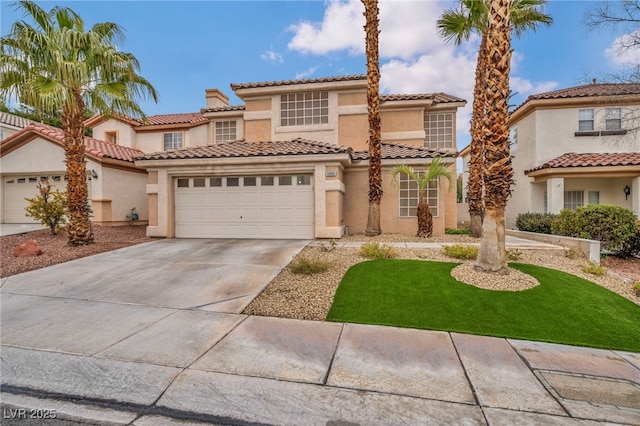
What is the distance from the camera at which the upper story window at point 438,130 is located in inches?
661

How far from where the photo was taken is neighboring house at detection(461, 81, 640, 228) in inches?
578

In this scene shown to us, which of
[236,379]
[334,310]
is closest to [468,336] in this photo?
[334,310]

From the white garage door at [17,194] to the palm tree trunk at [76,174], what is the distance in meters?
8.37

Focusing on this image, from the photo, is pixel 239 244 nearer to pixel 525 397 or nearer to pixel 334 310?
pixel 334 310

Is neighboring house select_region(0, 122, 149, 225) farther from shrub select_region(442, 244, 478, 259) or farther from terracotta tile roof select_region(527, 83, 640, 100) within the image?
terracotta tile roof select_region(527, 83, 640, 100)

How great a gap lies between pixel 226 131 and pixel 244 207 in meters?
8.86

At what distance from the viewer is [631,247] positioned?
9.88 meters

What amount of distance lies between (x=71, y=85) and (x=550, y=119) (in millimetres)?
21239

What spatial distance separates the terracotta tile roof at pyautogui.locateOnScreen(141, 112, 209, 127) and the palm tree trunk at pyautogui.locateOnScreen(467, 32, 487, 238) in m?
16.5

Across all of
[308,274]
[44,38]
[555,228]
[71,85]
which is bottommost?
[308,274]

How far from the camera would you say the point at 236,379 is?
3396 millimetres

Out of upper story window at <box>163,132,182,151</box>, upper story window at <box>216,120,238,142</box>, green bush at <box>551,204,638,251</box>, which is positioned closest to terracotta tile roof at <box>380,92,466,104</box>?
green bush at <box>551,204,638,251</box>

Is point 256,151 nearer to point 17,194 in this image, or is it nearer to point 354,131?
point 354,131

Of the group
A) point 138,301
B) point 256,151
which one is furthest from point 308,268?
point 256,151
